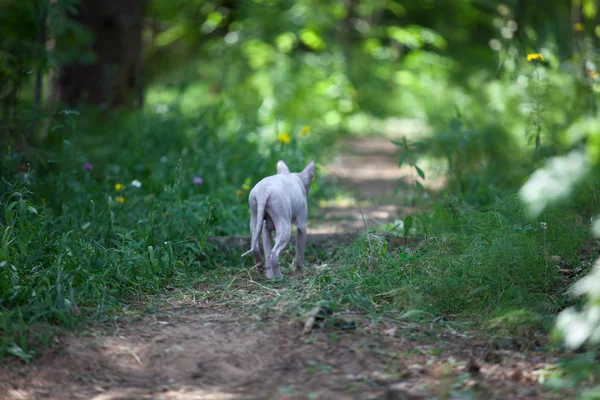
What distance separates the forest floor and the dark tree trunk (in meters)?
6.84

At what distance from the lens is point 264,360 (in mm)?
3475

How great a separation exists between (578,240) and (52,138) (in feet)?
18.4

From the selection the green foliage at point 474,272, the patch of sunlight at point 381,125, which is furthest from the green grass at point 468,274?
the patch of sunlight at point 381,125

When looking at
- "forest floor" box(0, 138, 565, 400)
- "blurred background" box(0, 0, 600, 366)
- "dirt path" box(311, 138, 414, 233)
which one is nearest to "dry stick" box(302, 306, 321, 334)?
"forest floor" box(0, 138, 565, 400)

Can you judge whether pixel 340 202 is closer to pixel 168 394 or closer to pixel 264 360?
pixel 264 360

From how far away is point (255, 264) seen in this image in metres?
5.02

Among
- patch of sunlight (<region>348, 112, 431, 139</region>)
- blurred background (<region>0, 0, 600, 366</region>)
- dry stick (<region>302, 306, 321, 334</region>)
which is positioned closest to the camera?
dry stick (<region>302, 306, 321, 334</region>)

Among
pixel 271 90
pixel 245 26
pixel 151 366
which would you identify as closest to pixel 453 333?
pixel 151 366

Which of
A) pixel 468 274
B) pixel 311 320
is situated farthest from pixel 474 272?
pixel 311 320

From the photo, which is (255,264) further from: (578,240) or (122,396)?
(578,240)

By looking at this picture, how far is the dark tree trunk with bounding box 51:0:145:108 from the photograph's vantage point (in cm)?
1034

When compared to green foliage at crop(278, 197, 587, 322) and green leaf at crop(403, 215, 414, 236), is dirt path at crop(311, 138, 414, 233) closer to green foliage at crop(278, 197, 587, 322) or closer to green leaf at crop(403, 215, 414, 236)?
green leaf at crop(403, 215, 414, 236)

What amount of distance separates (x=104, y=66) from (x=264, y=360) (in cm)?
814

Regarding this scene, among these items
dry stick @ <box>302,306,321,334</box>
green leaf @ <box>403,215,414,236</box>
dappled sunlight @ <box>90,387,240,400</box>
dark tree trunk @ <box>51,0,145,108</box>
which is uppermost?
dark tree trunk @ <box>51,0,145,108</box>
